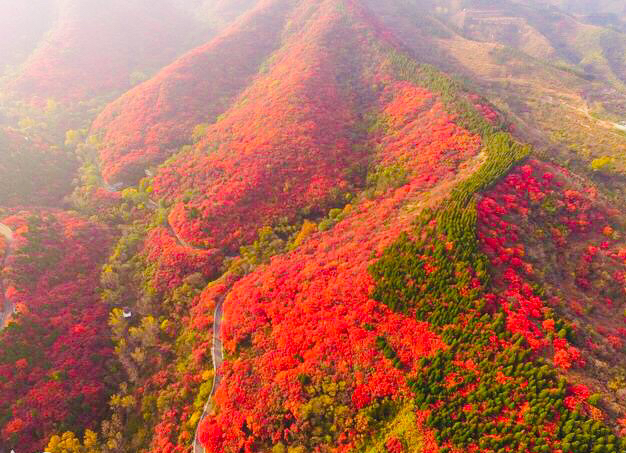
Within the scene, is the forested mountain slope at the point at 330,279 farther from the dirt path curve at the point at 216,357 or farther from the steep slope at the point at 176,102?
the steep slope at the point at 176,102

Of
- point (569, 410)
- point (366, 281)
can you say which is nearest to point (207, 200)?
point (366, 281)

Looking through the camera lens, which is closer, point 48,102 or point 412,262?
point 412,262

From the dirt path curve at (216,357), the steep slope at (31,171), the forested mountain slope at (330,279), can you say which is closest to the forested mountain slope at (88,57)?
the steep slope at (31,171)

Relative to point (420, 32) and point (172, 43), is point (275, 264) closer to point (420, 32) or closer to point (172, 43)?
point (420, 32)

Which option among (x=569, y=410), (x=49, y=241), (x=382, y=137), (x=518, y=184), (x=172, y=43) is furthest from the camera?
(x=172, y=43)

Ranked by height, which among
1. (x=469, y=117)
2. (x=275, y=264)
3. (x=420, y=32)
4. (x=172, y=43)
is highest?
(x=172, y=43)

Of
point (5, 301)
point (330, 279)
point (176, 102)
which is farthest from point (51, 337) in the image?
point (176, 102)

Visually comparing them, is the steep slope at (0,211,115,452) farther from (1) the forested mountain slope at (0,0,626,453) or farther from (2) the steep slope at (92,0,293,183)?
(2) the steep slope at (92,0,293,183)

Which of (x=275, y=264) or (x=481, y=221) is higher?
(x=481, y=221)
